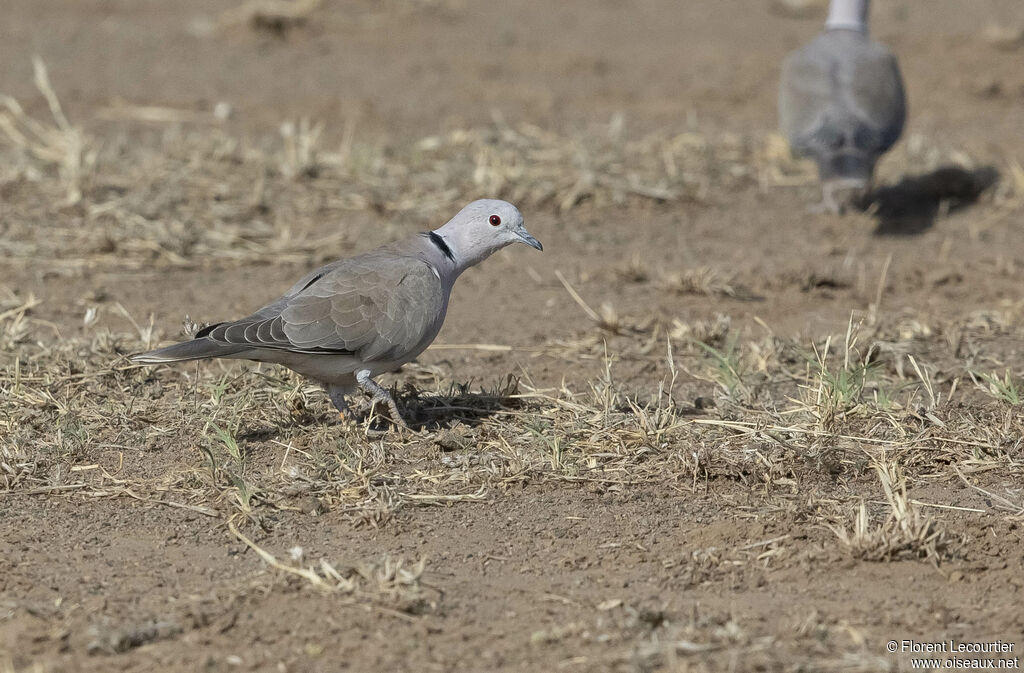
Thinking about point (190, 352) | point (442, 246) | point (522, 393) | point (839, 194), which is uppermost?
point (442, 246)

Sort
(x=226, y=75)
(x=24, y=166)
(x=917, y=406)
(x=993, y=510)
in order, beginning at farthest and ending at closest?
(x=226, y=75) → (x=24, y=166) → (x=917, y=406) → (x=993, y=510)

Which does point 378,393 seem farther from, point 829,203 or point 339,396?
point 829,203

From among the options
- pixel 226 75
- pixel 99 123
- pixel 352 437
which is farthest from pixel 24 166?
pixel 352 437

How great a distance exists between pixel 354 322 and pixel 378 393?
0.79 ft

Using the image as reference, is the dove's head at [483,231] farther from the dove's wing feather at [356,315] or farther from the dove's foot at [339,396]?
the dove's foot at [339,396]

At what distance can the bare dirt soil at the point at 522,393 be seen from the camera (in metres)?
3.27

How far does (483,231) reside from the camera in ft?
15.1

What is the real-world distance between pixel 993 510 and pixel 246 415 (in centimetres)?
236

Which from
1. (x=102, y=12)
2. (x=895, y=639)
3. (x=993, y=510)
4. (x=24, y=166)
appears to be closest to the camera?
(x=895, y=639)

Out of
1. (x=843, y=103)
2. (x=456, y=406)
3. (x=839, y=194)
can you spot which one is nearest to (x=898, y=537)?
(x=456, y=406)

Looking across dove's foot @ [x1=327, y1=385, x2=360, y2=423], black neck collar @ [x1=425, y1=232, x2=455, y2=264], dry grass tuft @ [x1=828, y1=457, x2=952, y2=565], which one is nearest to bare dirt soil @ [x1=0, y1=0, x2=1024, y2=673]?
dry grass tuft @ [x1=828, y1=457, x2=952, y2=565]

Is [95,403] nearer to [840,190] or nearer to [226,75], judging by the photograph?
[840,190]

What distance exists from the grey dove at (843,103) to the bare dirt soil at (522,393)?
30 cm

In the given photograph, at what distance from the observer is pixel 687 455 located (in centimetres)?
414
